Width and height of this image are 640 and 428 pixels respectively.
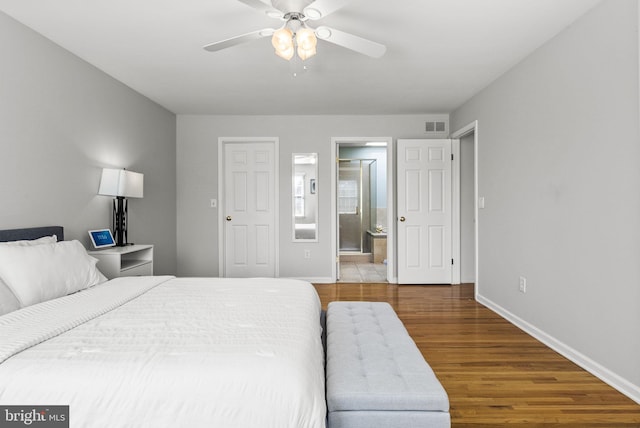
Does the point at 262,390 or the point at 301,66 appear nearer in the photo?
the point at 262,390

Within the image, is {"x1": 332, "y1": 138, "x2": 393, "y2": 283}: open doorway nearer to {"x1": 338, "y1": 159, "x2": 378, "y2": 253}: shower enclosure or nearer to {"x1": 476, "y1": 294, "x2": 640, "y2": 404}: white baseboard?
{"x1": 338, "y1": 159, "x2": 378, "y2": 253}: shower enclosure

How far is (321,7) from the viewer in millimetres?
1869

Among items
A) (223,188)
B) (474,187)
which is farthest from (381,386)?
(223,188)

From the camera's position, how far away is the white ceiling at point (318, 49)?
2.29 m

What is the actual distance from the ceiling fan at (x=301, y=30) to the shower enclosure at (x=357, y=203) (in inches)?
197

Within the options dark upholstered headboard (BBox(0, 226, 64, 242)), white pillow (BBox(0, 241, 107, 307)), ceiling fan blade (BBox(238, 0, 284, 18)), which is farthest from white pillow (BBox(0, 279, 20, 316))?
ceiling fan blade (BBox(238, 0, 284, 18))

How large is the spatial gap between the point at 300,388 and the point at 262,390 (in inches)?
5.2

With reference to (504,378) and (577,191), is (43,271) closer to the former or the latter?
(504,378)

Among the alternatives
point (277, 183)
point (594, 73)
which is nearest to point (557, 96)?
point (594, 73)

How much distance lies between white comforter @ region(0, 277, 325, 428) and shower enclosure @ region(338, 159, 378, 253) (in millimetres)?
5634

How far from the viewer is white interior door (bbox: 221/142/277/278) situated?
4.96 metres

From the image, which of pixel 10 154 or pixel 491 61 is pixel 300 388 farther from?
pixel 491 61

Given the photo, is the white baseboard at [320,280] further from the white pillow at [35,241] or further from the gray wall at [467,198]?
the white pillow at [35,241]

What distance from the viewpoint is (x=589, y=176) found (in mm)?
2277
